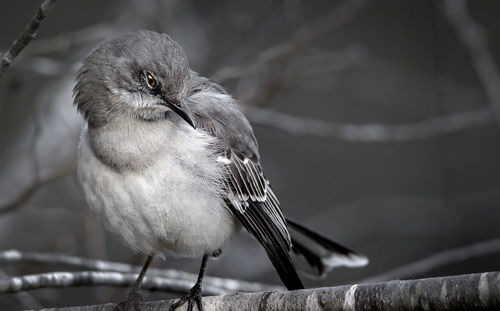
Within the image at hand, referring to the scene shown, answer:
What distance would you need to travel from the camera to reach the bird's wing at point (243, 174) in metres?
4.07

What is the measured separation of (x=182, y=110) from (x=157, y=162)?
317mm

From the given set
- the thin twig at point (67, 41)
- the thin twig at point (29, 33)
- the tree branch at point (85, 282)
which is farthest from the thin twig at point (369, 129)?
the thin twig at point (29, 33)

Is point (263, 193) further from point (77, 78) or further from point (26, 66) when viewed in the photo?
point (26, 66)

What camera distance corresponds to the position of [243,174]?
4.25m

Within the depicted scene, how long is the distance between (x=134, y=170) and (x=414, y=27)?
5.65 m

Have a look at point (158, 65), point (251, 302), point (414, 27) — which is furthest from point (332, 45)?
point (251, 302)

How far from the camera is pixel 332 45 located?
336 inches

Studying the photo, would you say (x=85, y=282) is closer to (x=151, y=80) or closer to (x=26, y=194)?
(x=26, y=194)

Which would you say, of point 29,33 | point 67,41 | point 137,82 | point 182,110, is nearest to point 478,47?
point 182,110

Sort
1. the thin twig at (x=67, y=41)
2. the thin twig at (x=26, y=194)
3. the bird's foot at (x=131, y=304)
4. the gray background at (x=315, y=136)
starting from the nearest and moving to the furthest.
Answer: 1. the bird's foot at (x=131, y=304)
2. the thin twig at (x=26, y=194)
3. the thin twig at (x=67, y=41)
4. the gray background at (x=315, y=136)

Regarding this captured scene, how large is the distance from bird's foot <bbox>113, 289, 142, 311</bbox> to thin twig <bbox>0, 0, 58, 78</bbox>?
159 cm

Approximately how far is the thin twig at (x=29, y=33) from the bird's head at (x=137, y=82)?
103 cm

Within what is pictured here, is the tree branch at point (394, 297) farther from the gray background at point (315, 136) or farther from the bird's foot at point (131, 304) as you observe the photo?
the gray background at point (315, 136)

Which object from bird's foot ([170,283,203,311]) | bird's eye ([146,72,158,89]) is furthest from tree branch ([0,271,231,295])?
bird's eye ([146,72,158,89])
